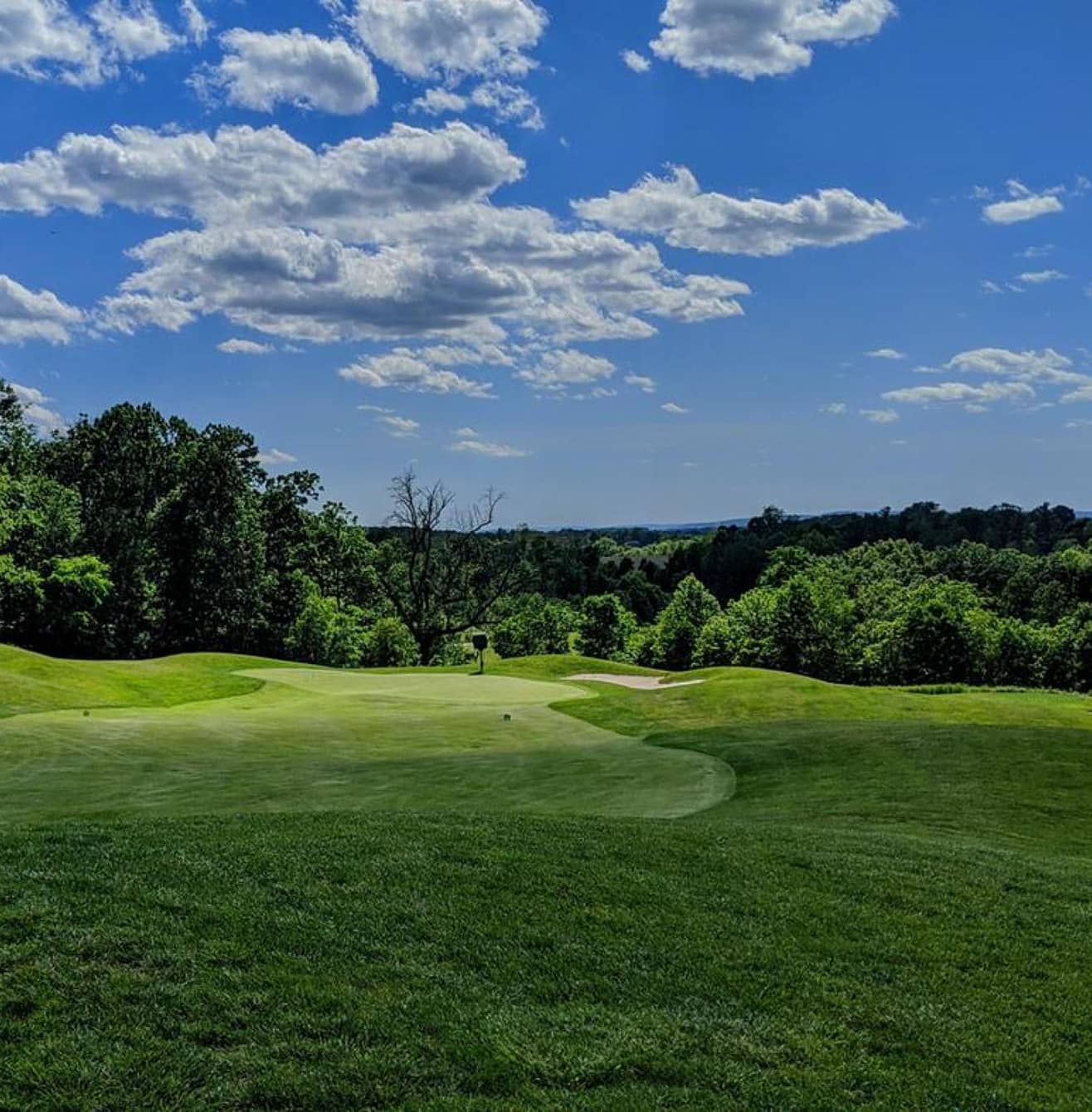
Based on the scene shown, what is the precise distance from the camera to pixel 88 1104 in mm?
4449

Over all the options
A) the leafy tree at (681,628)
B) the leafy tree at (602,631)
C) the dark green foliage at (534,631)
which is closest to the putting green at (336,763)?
the dark green foliage at (534,631)

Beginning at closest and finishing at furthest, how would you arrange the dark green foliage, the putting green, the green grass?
the green grass, the putting green, the dark green foliage

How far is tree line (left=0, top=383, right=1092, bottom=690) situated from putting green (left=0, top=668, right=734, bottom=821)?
2758 cm

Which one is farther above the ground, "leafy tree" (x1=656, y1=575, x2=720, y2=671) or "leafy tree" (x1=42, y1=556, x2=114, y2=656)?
"leafy tree" (x1=42, y1=556, x2=114, y2=656)

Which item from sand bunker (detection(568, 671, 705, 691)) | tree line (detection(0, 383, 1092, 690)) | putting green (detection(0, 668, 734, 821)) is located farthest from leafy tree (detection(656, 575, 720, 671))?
putting green (detection(0, 668, 734, 821))

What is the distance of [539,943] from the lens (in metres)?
6.65

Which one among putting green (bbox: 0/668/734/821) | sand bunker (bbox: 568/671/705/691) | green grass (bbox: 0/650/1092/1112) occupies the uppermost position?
green grass (bbox: 0/650/1092/1112)

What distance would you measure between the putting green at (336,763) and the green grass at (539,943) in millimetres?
152

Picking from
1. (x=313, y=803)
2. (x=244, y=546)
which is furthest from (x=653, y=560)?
(x=313, y=803)

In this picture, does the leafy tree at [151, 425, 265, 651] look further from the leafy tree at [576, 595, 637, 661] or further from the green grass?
the green grass

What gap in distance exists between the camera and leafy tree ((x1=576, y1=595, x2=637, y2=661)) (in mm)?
69562

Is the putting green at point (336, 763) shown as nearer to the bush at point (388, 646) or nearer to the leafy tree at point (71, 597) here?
the leafy tree at point (71, 597)

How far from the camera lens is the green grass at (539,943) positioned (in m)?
4.98

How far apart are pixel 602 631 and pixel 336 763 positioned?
54186mm
